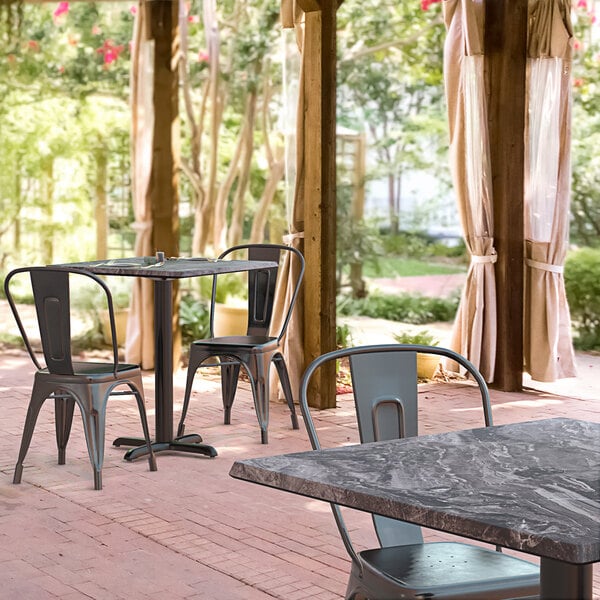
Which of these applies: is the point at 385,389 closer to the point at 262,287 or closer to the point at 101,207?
the point at 262,287

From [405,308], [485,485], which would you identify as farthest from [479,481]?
[405,308]

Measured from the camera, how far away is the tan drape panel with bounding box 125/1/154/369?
718 cm

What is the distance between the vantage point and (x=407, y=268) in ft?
32.0

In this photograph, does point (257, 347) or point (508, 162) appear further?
point (508, 162)

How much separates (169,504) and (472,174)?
3.38 meters

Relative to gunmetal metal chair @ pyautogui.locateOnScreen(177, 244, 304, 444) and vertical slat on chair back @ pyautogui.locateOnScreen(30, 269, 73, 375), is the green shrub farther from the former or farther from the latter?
vertical slat on chair back @ pyautogui.locateOnScreen(30, 269, 73, 375)

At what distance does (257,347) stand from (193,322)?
302cm

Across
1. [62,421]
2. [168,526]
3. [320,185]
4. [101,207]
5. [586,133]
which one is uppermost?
[586,133]

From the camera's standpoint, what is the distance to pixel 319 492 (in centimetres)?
171

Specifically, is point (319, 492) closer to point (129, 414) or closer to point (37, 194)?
point (129, 414)

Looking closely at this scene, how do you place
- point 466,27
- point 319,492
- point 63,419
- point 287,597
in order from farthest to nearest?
point 466,27
point 63,419
point 287,597
point 319,492

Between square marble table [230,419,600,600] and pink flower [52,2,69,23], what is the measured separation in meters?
7.43

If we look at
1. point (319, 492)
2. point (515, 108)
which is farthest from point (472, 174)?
point (319, 492)

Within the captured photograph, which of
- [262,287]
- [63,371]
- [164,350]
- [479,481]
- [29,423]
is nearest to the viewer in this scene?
[479,481]
